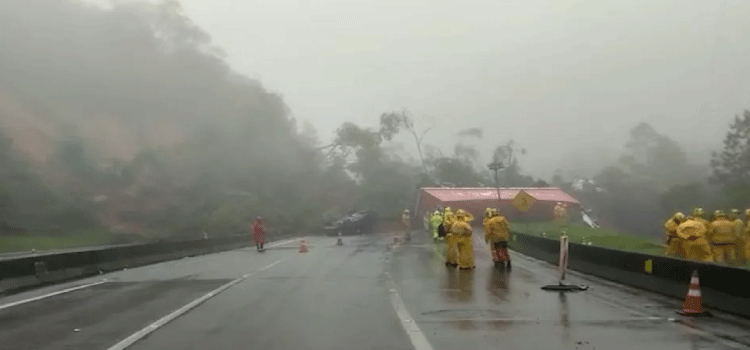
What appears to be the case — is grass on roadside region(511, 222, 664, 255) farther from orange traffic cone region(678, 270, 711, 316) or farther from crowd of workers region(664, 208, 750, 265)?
orange traffic cone region(678, 270, 711, 316)

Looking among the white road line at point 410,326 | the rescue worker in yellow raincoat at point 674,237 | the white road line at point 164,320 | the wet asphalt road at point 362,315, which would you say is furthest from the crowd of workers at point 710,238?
the white road line at point 164,320

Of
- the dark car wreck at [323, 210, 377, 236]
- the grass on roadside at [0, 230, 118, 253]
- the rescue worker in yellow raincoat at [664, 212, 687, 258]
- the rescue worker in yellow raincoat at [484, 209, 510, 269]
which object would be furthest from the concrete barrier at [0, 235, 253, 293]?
the dark car wreck at [323, 210, 377, 236]

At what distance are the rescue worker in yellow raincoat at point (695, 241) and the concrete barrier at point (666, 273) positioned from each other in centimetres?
176

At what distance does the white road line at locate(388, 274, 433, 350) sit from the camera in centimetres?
1033

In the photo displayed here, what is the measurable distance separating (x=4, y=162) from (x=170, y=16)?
47195 millimetres

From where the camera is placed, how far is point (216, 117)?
3044 inches

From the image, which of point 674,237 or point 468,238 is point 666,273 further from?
point 468,238

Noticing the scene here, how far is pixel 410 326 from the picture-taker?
12.0 meters

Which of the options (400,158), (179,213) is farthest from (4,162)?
(400,158)

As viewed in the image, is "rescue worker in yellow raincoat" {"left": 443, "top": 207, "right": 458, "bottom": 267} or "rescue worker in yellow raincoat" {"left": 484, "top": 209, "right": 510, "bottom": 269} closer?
"rescue worker in yellow raincoat" {"left": 484, "top": 209, "right": 510, "bottom": 269}

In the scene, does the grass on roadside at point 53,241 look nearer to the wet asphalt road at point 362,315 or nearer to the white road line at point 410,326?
the wet asphalt road at point 362,315

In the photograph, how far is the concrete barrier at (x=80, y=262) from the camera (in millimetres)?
19906

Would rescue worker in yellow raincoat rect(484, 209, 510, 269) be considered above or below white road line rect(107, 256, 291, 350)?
above

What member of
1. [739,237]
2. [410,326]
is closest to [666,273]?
[410,326]
